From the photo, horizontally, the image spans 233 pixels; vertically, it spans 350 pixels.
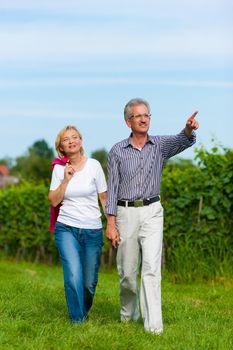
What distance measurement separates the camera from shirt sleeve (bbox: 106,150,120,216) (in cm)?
686

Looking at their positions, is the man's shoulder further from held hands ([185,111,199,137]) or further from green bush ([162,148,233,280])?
green bush ([162,148,233,280])

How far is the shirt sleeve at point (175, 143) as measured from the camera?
6980 mm

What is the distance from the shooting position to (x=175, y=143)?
705 centimetres

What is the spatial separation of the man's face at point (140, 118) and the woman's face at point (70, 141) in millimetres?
642

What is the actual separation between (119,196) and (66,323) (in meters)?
1.31

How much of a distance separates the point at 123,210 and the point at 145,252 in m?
0.45

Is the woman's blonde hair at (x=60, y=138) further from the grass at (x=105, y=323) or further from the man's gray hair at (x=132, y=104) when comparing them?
the grass at (x=105, y=323)

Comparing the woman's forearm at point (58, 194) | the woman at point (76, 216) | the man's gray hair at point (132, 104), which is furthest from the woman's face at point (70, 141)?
the man's gray hair at point (132, 104)

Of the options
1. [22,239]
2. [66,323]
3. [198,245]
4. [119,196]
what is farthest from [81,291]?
[22,239]

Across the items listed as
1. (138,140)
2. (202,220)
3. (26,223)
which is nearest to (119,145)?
(138,140)

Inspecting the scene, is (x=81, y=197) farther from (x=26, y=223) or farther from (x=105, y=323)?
(x=26, y=223)

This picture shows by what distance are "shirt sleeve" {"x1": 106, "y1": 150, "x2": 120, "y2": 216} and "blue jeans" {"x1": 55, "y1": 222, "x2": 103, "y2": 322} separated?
16.8 inches

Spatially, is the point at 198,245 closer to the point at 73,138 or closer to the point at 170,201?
the point at 170,201

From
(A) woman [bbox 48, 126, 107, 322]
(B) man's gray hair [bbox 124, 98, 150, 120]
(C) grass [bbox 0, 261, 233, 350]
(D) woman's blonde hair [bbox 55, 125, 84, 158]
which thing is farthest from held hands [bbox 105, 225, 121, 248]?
(B) man's gray hair [bbox 124, 98, 150, 120]
